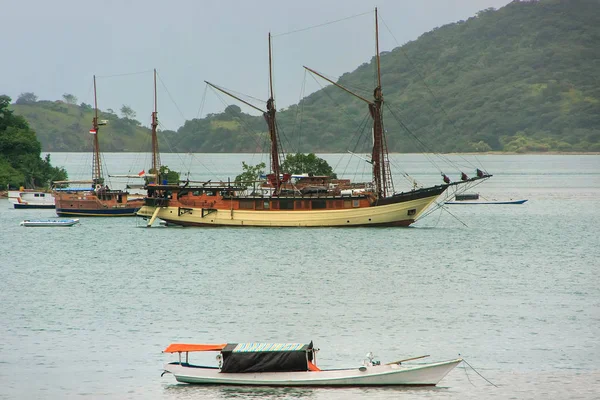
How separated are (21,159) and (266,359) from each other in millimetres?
110402

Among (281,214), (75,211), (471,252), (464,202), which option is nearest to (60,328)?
(471,252)

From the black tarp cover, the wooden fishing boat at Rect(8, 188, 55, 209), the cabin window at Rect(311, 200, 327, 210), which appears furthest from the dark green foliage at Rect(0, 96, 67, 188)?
the black tarp cover

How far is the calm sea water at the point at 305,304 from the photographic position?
1389 inches

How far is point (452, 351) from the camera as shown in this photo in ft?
128

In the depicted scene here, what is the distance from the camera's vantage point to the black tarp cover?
3288 centimetres

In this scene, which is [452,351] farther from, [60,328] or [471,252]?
[471,252]

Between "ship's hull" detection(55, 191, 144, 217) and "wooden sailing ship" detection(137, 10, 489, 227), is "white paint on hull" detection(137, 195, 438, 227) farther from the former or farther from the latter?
"ship's hull" detection(55, 191, 144, 217)

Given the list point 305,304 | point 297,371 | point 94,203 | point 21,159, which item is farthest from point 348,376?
point 21,159

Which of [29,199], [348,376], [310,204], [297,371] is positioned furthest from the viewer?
[29,199]

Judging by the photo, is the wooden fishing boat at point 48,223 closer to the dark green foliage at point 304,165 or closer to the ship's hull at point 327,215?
the ship's hull at point 327,215

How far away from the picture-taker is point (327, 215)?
8644 centimetres

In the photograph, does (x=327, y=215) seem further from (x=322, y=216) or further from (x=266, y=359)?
(x=266, y=359)

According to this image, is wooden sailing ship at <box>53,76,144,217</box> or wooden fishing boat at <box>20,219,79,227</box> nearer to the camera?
wooden fishing boat at <box>20,219,79,227</box>

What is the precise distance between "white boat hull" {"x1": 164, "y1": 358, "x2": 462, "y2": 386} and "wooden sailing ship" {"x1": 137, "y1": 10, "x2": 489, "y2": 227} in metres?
52.0
